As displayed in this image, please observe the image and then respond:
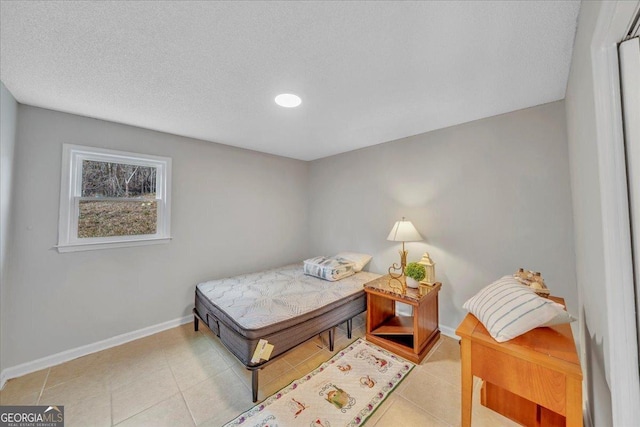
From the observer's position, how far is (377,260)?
3055 millimetres

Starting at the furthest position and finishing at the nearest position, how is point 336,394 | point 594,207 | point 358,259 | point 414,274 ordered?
1. point 358,259
2. point 414,274
3. point 336,394
4. point 594,207

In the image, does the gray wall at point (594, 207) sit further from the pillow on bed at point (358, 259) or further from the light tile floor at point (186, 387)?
the pillow on bed at point (358, 259)

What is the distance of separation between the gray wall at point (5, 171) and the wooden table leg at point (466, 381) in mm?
3149

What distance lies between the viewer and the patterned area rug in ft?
4.79

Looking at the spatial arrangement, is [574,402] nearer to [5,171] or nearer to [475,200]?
[475,200]

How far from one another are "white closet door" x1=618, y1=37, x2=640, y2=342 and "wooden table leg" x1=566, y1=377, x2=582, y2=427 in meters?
0.47

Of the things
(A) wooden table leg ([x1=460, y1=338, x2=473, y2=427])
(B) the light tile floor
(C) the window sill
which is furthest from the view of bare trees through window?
(A) wooden table leg ([x1=460, y1=338, x2=473, y2=427])

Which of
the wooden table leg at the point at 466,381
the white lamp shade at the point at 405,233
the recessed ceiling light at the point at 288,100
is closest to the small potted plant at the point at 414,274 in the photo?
the white lamp shade at the point at 405,233

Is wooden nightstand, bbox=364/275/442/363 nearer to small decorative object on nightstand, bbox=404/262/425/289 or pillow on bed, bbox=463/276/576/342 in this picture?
small decorative object on nightstand, bbox=404/262/425/289

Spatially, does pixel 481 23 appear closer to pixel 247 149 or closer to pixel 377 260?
pixel 377 260

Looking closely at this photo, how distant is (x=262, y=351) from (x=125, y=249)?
1.81 metres

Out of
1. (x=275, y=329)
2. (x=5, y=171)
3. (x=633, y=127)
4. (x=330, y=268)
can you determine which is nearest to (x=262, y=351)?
(x=275, y=329)

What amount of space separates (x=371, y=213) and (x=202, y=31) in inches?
98.7

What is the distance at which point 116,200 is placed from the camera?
7.68 feet
